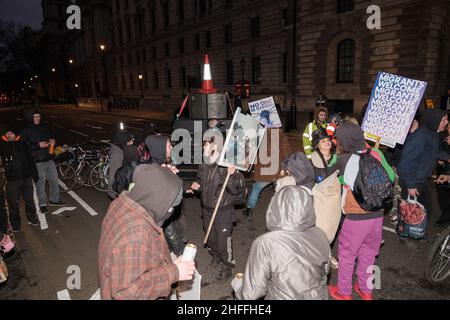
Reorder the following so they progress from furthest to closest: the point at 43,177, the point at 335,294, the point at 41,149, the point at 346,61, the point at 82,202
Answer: the point at 346,61, the point at 82,202, the point at 43,177, the point at 41,149, the point at 335,294

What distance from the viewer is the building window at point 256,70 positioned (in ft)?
104

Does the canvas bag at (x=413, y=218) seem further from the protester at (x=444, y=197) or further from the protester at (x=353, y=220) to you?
the protester at (x=353, y=220)

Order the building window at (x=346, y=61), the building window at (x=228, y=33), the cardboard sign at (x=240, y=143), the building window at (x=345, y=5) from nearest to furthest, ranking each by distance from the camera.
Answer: the cardboard sign at (x=240, y=143), the building window at (x=345, y=5), the building window at (x=346, y=61), the building window at (x=228, y=33)

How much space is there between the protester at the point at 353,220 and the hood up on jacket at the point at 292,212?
127 cm

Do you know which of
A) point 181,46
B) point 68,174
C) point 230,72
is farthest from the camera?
point 181,46

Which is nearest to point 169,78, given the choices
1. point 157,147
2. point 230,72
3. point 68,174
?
point 230,72

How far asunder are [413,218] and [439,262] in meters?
1.00

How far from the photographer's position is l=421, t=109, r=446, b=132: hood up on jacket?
4520 mm

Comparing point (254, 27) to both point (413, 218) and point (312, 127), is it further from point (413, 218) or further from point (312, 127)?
point (413, 218)

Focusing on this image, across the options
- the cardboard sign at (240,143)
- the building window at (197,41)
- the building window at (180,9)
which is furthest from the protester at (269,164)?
the building window at (180,9)

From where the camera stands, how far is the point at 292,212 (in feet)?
6.84

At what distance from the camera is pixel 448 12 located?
64.2ft

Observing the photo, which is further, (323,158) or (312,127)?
(312,127)

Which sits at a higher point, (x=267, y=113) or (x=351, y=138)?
(x=267, y=113)
